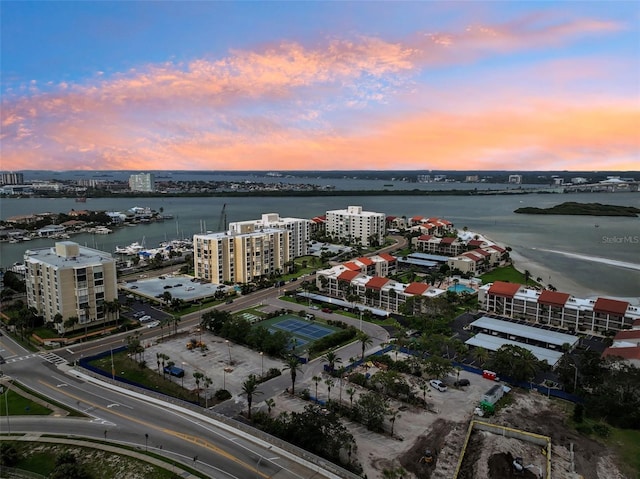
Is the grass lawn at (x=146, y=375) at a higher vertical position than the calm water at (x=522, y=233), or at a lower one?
lower

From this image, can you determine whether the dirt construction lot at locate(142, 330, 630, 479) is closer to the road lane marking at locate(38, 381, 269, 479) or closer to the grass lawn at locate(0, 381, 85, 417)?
the road lane marking at locate(38, 381, 269, 479)

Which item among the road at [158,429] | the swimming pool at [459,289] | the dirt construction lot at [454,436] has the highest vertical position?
the swimming pool at [459,289]

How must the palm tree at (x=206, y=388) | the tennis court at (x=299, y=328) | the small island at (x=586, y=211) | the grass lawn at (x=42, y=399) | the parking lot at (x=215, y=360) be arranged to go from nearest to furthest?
1. the grass lawn at (x=42, y=399)
2. the palm tree at (x=206, y=388)
3. the parking lot at (x=215, y=360)
4. the tennis court at (x=299, y=328)
5. the small island at (x=586, y=211)

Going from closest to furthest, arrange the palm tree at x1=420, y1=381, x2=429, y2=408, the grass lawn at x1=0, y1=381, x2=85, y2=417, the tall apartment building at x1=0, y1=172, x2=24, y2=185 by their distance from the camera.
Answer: the grass lawn at x1=0, y1=381, x2=85, y2=417
the palm tree at x1=420, y1=381, x2=429, y2=408
the tall apartment building at x1=0, y1=172, x2=24, y2=185

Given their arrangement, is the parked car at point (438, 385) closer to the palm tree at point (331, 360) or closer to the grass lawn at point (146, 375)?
the palm tree at point (331, 360)

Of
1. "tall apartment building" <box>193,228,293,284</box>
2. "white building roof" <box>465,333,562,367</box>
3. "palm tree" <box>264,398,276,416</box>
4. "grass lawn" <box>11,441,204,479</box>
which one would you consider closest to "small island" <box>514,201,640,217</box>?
"tall apartment building" <box>193,228,293,284</box>

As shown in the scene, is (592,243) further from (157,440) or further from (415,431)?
Answer: (157,440)

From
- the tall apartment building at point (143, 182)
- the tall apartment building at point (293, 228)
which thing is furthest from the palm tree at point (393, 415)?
the tall apartment building at point (143, 182)
